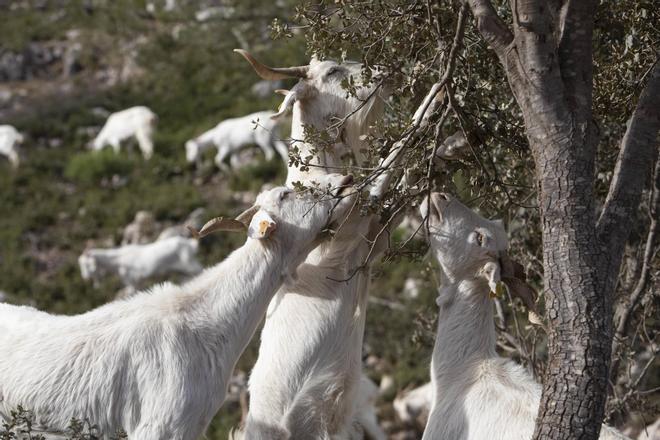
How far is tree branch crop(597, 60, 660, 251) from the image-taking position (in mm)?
4207

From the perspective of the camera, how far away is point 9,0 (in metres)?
24.8

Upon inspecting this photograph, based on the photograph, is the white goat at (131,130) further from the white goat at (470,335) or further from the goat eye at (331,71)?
the white goat at (470,335)

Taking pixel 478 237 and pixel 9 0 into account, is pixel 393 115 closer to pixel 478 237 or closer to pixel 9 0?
pixel 478 237

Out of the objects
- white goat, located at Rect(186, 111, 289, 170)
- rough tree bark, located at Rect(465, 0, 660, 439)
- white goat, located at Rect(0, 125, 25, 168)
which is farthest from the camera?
white goat, located at Rect(0, 125, 25, 168)

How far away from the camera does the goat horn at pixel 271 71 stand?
543 centimetres

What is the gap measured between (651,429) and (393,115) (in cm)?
380

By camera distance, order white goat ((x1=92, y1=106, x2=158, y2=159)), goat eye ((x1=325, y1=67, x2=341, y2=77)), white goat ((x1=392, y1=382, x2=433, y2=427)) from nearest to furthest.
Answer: goat eye ((x1=325, y1=67, x2=341, y2=77)), white goat ((x1=392, y1=382, x2=433, y2=427)), white goat ((x1=92, y1=106, x2=158, y2=159))

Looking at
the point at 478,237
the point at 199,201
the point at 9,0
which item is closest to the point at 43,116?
the point at 199,201

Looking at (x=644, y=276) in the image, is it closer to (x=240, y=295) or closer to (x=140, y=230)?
(x=240, y=295)

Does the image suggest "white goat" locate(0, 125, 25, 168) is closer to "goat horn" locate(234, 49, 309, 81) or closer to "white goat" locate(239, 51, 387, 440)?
"goat horn" locate(234, 49, 309, 81)

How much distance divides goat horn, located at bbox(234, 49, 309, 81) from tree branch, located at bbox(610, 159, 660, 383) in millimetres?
2246

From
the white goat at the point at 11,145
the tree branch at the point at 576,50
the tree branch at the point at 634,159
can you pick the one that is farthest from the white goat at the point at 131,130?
the tree branch at the point at 576,50

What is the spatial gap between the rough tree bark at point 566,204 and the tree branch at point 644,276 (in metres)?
1.88

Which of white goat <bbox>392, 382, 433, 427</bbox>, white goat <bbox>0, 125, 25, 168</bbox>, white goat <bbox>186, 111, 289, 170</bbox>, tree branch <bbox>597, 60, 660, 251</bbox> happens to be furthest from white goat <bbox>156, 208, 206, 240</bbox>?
tree branch <bbox>597, 60, 660, 251</bbox>
